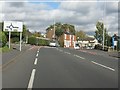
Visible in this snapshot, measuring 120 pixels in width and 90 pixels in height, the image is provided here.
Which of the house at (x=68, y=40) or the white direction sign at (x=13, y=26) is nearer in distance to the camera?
the white direction sign at (x=13, y=26)

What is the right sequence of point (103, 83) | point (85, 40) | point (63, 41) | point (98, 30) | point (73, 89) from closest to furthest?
point (73, 89)
point (103, 83)
point (98, 30)
point (63, 41)
point (85, 40)

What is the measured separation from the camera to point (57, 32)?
157625mm

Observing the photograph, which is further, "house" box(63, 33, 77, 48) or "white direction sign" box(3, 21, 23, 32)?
"house" box(63, 33, 77, 48)

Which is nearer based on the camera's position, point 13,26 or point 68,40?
point 13,26

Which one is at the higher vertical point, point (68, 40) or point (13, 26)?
point (13, 26)

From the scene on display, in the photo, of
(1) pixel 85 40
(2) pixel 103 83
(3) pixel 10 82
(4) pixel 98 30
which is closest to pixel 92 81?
(2) pixel 103 83

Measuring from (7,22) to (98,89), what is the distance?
51.2 meters

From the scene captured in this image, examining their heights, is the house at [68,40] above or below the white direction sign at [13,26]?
below

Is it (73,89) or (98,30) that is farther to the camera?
(98,30)

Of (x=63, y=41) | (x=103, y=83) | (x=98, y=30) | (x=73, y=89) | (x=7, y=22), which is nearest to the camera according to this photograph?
(x=73, y=89)

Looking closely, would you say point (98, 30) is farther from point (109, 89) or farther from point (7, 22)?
point (109, 89)

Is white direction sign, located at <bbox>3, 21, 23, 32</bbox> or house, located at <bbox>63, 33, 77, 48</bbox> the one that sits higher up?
white direction sign, located at <bbox>3, 21, 23, 32</bbox>

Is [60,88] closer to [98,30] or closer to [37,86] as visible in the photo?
[37,86]

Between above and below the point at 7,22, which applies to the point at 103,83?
below
